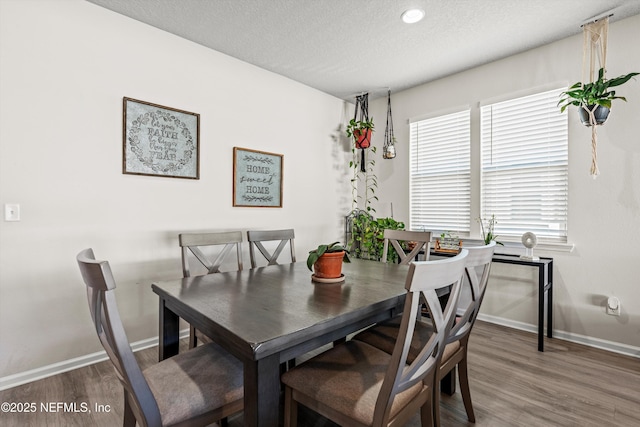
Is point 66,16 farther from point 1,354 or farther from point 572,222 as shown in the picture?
point 572,222

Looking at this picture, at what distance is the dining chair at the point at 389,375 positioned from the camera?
1.01 meters

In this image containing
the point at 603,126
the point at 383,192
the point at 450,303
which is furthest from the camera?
the point at 383,192

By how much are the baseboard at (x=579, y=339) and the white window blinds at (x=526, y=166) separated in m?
0.82

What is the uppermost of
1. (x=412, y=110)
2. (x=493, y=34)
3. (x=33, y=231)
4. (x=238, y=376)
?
(x=493, y=34)

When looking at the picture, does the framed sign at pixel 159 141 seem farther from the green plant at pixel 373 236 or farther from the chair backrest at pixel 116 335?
the green plant at pixel 373 236

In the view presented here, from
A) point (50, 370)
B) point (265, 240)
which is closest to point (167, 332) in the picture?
point (265, 240)

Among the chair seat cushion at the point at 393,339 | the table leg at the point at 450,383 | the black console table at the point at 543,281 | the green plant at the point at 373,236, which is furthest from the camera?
the green plant at the point at 373,236

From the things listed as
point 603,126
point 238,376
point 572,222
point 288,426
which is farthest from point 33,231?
point 603,126

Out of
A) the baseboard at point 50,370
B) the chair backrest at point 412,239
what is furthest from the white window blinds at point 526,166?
the baseboard at point 50,370

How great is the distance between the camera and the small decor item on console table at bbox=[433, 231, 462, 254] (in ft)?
10.6

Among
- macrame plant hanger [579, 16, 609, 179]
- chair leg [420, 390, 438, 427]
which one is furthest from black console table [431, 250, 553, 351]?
chair leg [420, 390, 438, 427]

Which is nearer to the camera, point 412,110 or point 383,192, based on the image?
point 412,110

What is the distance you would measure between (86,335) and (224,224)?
1335 millimetres

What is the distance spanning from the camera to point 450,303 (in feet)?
3.90
